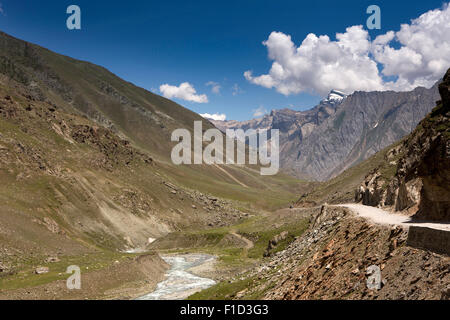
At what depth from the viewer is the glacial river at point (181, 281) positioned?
170 feet

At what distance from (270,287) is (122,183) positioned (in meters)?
101

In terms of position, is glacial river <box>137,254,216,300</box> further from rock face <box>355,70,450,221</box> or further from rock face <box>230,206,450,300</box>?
rock face <box>355,70,450,221</box>

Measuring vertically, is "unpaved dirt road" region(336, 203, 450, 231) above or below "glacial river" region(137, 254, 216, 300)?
above

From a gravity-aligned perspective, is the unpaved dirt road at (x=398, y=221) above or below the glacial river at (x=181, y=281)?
above

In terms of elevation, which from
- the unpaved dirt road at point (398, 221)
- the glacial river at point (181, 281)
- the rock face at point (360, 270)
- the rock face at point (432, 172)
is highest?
the rock face at point (432, 172)

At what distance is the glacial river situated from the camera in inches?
2034

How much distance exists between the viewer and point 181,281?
203 feet

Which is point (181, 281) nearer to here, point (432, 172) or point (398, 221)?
point (398, 221)

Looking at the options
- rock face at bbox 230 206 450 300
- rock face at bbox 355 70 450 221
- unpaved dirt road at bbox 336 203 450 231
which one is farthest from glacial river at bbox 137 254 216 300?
rock face at bbox 355 70 450 221

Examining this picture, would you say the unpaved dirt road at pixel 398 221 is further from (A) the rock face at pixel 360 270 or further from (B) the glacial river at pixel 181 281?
(B) the glacial river at pixel 181 281

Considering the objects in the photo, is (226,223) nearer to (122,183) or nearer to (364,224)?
(122,183)

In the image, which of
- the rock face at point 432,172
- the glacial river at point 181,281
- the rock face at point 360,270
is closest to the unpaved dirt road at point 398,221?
the rock face at point 360,270
